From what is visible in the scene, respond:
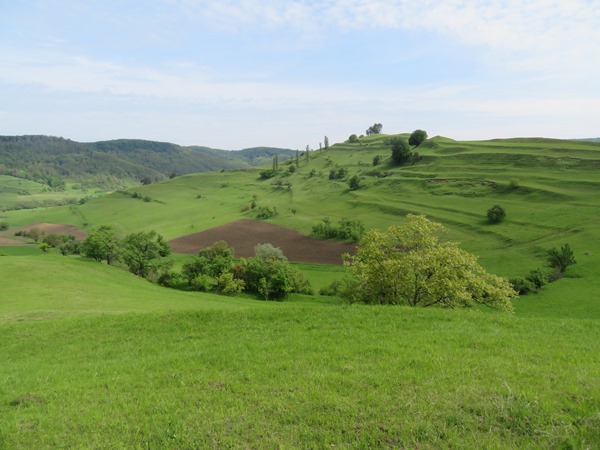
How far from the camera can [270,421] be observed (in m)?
9.74

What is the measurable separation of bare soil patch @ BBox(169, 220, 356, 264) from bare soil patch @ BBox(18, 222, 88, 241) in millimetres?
60136

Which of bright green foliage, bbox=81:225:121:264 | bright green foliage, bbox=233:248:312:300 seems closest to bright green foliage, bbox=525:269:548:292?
bright green foliage, bbox=233:248:312:300

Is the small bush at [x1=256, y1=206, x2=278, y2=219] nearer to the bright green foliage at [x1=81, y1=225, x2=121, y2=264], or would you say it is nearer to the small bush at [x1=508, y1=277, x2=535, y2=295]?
the bright green foliage at [x1=81, y1=225, x2=121, y2=264]

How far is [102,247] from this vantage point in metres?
68.6

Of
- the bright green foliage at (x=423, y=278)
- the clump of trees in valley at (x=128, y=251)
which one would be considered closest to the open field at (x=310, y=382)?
the bright green foliage at (x=423, y=278)

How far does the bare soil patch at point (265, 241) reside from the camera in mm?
89988

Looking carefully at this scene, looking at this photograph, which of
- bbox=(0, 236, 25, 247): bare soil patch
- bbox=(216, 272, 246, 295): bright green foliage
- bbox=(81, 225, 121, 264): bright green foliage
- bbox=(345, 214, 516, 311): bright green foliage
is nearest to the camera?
bbox=(345, 214, 516, 311): bright green foliage

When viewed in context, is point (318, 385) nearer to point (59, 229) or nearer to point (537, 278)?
point (537, 278)

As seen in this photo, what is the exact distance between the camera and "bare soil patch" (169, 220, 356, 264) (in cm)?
8999

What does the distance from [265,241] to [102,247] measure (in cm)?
4550

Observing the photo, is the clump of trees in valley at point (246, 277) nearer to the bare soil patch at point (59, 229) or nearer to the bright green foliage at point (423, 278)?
the bright green foliage at point (423, 278)

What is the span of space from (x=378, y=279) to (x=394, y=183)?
113m

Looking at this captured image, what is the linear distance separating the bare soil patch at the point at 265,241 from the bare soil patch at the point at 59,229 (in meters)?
60.1

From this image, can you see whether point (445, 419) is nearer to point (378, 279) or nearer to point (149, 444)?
point (149, 444)
